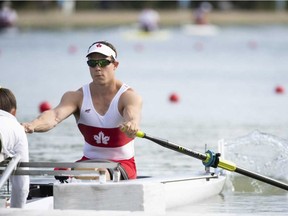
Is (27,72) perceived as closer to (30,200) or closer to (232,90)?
(232,90)

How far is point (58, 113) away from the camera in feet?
29.9

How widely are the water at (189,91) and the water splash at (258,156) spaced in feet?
0.04

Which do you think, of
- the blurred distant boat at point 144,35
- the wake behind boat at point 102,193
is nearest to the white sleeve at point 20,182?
the wake behind boat at point 102,193

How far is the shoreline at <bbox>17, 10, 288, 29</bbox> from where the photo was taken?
192 feet

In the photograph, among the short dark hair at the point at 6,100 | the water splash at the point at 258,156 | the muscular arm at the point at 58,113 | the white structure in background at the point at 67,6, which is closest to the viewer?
the short dark hair at the point at 6,100

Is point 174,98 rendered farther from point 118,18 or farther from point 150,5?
point 150,5

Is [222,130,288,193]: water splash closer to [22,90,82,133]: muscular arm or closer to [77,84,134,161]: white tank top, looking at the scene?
[77,84,134,161]: white tank top

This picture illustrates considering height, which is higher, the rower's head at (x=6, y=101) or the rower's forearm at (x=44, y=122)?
the rower's head at (x=6, y=101)

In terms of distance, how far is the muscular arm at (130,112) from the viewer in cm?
848

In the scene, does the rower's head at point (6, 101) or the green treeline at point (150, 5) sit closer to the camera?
the rower's head at point (6, 101)

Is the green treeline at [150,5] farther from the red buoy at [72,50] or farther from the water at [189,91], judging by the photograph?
the red buoy at [72,50]

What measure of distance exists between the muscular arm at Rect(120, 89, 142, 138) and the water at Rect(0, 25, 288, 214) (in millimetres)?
1372

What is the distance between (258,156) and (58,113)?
3.80 m

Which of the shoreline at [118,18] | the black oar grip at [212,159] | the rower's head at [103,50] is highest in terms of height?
the shoreline at [118,18]
